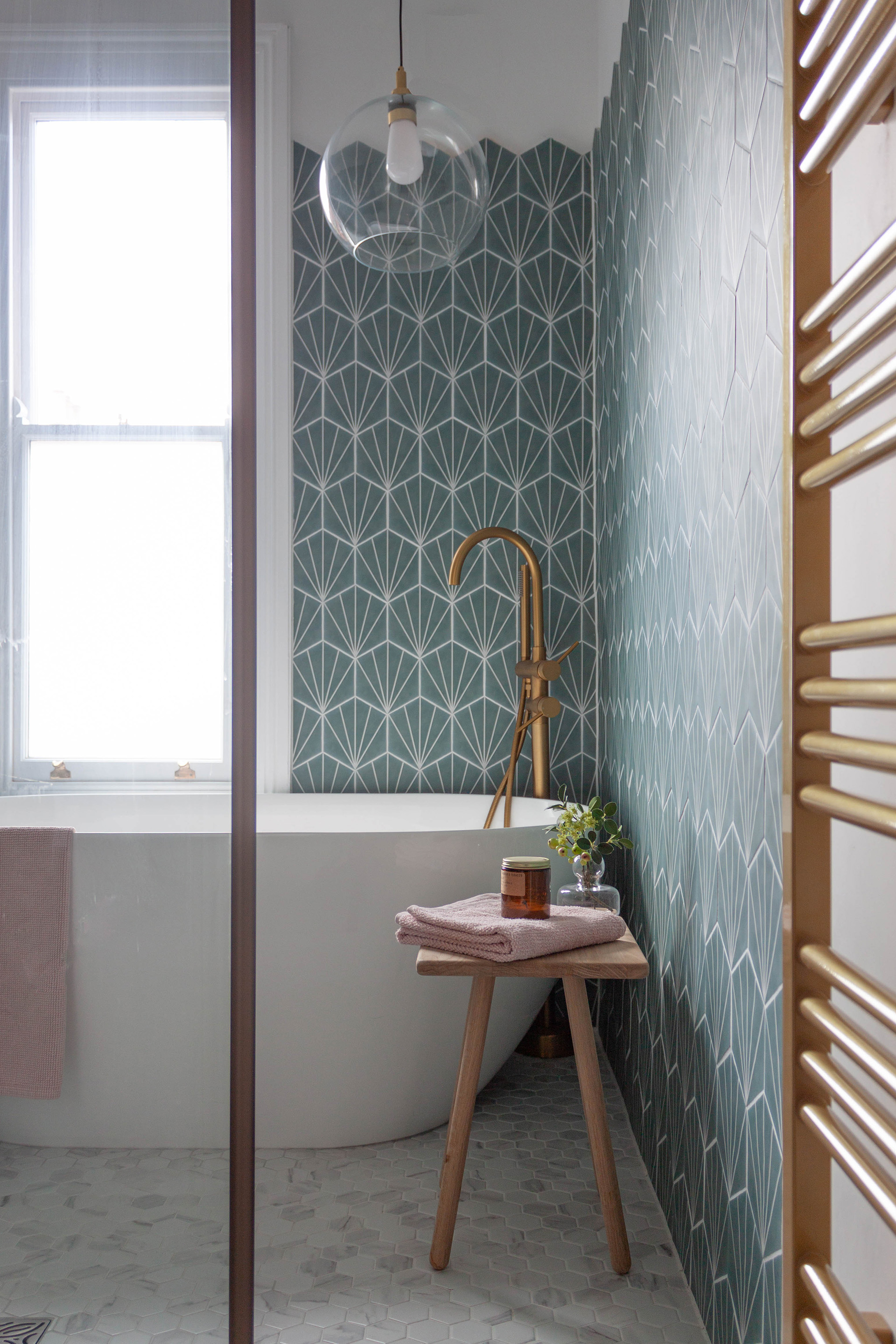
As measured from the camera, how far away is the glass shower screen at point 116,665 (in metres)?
0.93

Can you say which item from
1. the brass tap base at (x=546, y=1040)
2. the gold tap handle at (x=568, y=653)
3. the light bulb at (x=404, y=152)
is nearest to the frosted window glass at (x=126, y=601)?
the light bulb at (x=404, y=152)

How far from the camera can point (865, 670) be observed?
790mm

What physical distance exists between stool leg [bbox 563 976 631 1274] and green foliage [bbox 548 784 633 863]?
1.13ft

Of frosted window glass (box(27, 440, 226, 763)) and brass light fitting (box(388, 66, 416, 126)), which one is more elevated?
brass light fitting (box(388, 66, 416, 126))

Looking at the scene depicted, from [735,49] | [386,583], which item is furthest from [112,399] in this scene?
[386,583]

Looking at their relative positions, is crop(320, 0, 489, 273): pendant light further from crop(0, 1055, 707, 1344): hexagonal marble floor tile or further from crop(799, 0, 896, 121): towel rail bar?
crop(0, 1055, 707, 1344): hexagonal marble floor tile

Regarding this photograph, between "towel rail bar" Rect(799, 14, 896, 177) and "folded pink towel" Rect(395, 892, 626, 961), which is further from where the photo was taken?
"folded pink towel" Rect(395, 892, 626, 961)

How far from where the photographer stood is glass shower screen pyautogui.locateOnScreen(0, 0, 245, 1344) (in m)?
0.93

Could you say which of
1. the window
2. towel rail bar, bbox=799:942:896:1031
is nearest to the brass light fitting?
the window

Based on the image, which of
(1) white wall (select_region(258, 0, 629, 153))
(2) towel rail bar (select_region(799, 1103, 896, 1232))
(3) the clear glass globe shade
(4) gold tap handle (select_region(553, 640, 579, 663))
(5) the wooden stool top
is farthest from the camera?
(1) white wall (select_region(258, 0, 629, 153))

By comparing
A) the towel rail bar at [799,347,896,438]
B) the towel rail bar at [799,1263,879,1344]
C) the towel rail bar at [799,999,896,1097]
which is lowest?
the towel rail bar at [799,1263,879,1344]

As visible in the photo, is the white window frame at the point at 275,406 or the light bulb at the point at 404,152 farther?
the white window frame at the point at 275,406

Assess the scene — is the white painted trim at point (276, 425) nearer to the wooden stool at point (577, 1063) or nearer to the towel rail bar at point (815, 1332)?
the wooden stool at point (577, 1063)

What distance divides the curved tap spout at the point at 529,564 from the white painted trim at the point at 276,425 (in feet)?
2.07
